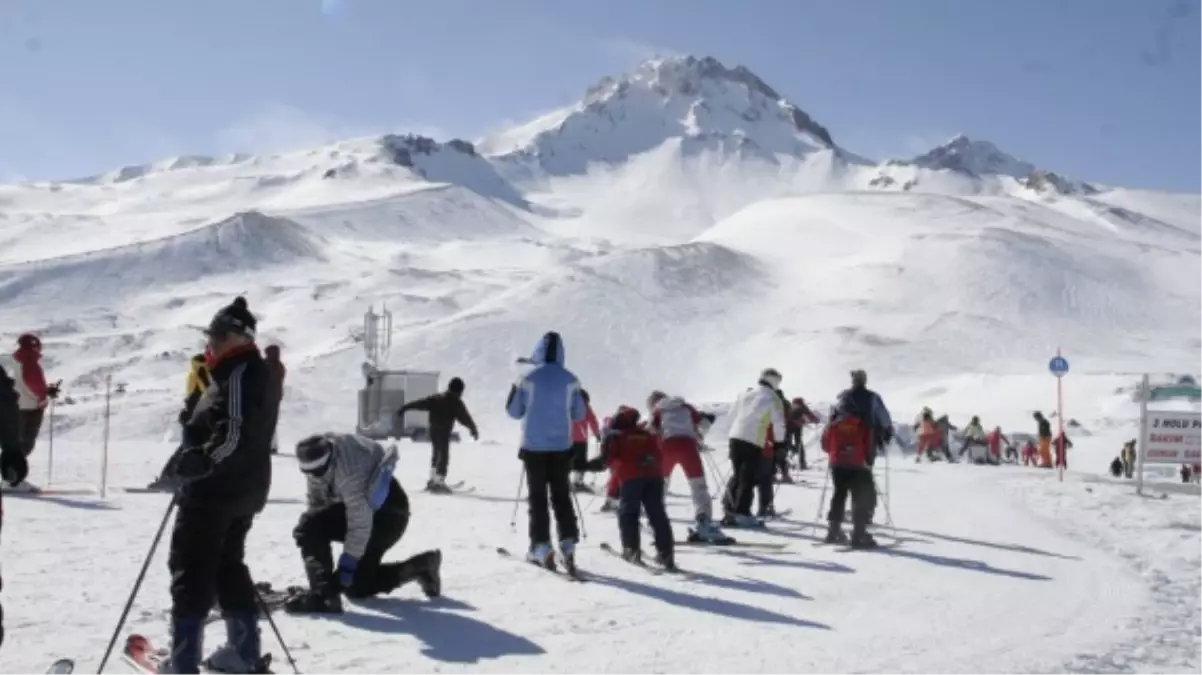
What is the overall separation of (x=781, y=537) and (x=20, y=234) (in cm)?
14677

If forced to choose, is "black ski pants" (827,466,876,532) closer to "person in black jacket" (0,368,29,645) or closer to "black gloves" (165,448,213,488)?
"black gloves" (165,448,213,488)

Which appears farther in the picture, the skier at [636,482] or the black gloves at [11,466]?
the skier at [636,482]

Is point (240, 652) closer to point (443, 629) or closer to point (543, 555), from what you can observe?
point (443, 629)

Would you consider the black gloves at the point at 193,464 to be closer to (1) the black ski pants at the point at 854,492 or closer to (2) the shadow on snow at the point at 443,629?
(2) the shadow on snow at the point at 443,629

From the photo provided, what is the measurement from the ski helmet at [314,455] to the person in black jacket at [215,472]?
2.05 metres

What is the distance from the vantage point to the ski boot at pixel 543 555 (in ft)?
29.9

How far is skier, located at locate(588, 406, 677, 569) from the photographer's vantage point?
9562 mm

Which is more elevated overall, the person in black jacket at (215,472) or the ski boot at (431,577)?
the person in black jacket at (215,472)

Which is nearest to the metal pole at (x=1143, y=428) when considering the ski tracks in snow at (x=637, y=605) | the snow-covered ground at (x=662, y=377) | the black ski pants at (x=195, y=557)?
the snow-covered ground at (x=662, y=377)

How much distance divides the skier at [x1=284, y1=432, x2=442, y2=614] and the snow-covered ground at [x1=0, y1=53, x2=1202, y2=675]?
0.21m

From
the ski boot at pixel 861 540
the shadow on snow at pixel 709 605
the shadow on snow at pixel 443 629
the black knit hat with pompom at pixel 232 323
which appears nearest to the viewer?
the black knit hat with pompom at pixel 232 323

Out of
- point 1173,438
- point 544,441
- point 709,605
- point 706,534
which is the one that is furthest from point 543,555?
point 1173,438

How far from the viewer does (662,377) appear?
200ft

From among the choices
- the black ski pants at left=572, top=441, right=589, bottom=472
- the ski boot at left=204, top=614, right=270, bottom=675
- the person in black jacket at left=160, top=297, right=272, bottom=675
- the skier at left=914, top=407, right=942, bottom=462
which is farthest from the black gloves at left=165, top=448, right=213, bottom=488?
the skier at left=914, top=407, right=942, bottom=462
